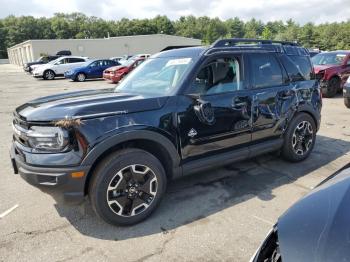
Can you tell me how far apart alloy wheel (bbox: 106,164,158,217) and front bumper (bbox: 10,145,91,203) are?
0.29 m

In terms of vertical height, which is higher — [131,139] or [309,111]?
[131,139]

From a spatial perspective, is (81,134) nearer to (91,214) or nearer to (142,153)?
(142,153)

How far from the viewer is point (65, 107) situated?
10.7 ft

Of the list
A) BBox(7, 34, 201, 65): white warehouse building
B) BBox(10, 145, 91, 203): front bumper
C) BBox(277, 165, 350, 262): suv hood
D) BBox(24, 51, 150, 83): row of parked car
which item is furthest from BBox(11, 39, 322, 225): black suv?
BBox(7, 34, 201, 65): white warehouse building

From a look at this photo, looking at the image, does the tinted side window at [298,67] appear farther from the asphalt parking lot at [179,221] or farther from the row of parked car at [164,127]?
the asphalt parking lot at [179,221]

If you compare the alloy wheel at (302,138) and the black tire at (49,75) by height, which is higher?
the alloy wheel at (302,138)

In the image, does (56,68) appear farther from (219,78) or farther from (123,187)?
(123,187)

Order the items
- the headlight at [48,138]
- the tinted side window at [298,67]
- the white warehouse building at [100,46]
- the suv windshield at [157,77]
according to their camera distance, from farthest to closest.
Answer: the white warehouse building at [100,46] → the tinted side window at [298,67] → the suv windshield at [157,77] → the headlight at [48,138]

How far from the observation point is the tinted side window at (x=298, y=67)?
16.0 feet

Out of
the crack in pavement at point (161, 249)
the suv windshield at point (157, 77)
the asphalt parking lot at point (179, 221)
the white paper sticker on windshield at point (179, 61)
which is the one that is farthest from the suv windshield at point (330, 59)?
the crack in pavement at point (161, 249)

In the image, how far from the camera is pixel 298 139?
16.6 ft

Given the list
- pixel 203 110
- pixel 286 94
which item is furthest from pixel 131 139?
pixel 286 94

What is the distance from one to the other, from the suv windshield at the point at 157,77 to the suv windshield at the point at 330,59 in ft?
32.1

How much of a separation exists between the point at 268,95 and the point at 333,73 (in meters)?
8.46
